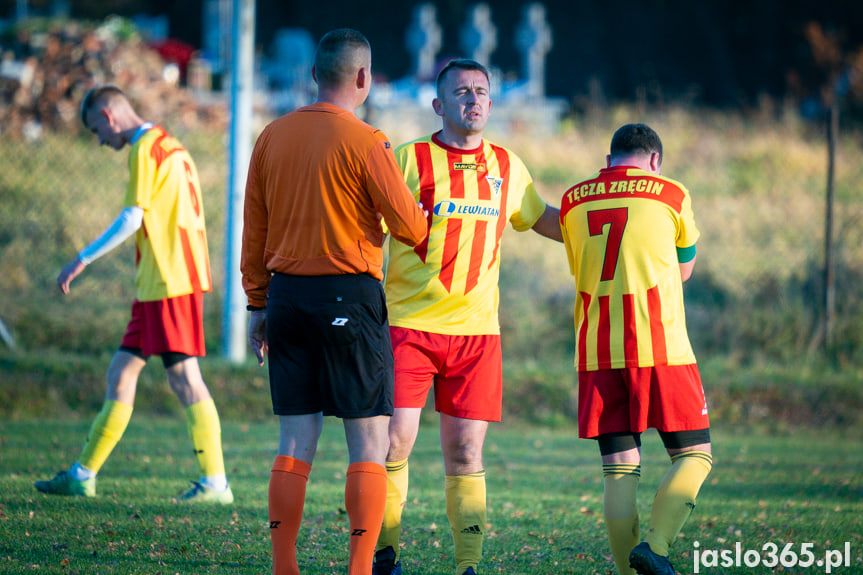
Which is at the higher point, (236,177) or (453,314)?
(236,177)

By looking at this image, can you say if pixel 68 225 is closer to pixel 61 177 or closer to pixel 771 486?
pixel 61 177

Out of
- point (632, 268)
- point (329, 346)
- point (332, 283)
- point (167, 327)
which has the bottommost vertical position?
point (329, 346)

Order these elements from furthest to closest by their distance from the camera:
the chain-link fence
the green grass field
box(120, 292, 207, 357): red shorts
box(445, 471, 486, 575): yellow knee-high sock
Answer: the chain-link fence
box(120, 292, 207, 357): red shorts
the green grass field
box(445, 471, 486, 575): yellow knee-high sock

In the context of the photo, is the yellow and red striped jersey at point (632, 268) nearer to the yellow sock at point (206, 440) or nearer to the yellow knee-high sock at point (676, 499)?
the yellow knee-high sock at point (676, 499)

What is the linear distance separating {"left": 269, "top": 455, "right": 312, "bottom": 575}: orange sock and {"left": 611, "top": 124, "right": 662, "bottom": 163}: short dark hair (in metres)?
1.98

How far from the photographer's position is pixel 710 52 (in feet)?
73.6

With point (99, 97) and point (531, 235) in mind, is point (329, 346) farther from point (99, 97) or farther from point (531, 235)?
point (531, 235)

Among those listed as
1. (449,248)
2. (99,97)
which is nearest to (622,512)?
(449,248)

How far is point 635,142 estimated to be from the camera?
4.15m

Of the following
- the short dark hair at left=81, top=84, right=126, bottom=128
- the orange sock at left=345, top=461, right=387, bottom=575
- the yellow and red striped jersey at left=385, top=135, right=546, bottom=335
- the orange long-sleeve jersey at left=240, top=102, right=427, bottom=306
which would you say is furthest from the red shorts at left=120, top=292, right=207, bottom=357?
the orange sock at left=345, top=461, right=387, bottom=575

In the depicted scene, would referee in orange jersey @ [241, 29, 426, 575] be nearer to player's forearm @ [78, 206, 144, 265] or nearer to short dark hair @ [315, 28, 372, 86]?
short dark hair @ [315, 28, 372, 86]

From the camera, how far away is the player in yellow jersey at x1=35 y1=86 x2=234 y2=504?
5.53 metres

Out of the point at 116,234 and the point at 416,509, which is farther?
the point at 416,509

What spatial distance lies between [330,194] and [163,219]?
2405 mm
